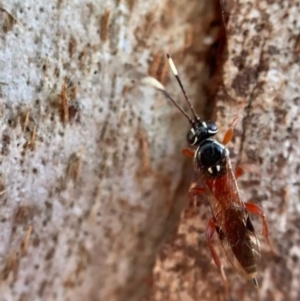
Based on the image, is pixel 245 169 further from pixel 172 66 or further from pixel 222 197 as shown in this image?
pixel 172 66

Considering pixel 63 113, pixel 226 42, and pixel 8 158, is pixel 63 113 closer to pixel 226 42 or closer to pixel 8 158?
pixel 8 158

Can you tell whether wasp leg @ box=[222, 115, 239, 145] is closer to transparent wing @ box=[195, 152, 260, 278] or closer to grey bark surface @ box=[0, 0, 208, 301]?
transparent wing @ box=[195, 152, 260, 278]

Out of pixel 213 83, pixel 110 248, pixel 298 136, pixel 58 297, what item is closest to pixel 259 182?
pixel 298 136

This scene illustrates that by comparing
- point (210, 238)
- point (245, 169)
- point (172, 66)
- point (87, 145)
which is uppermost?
point (172, 66)

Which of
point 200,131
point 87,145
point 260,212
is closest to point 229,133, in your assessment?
point 200,131

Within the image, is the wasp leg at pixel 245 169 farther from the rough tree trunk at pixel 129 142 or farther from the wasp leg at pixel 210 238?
the wasp leg at pixel 210 238

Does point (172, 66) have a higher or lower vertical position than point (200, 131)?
higher

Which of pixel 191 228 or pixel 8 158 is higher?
pixel 8 158
